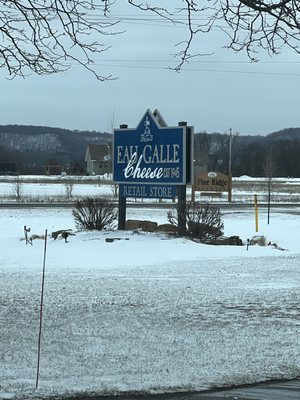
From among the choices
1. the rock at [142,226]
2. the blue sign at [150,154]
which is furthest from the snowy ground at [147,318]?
the blue sign at [150,154]

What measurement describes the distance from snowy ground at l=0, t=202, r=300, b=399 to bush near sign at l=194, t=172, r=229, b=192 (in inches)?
910

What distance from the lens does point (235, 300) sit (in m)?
10.4

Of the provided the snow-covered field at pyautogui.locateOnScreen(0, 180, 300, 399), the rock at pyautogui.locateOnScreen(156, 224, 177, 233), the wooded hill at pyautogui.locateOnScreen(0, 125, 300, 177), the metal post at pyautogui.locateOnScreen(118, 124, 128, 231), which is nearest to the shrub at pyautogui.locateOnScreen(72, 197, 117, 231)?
the metal post at pyautogui.locateOnScreen(118, 124, 128, 231)

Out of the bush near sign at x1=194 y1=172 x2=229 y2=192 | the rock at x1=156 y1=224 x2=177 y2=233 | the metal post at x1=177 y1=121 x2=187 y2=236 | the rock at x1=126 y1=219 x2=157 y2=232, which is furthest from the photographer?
the bush near sign at x1=194 y1=172 x2=229 y2=192

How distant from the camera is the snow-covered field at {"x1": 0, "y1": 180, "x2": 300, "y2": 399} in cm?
633

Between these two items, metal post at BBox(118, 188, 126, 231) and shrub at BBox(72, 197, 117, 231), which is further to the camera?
shrub at BBox(72, 197, 117, 231)

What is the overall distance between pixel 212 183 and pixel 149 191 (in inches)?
846

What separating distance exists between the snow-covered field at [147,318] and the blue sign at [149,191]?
2097 millimetres

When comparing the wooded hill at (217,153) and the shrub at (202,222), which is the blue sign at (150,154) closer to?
the shrub at (202,222)

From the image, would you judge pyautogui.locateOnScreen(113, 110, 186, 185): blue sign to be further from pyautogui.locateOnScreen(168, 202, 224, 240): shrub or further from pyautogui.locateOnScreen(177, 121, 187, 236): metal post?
pyautogui.locateOnScreen(168, 202, 224, 240): shrub

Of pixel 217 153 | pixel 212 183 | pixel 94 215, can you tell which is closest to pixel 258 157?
pixel 217 153

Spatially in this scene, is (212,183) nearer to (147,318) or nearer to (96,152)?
(147,318)

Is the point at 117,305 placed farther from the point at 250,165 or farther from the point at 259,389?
the point at 250,165

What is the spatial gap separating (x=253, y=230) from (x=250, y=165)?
98.8 metres
